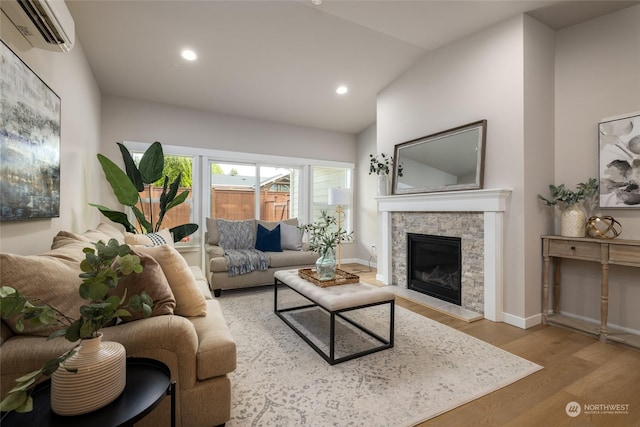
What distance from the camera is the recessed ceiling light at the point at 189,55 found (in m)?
3.41

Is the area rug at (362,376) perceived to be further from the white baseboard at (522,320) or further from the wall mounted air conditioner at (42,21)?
the wall mounted air conditioner at (42,21)

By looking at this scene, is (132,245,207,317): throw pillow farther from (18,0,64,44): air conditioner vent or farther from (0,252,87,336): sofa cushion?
(18,0,64,44): air conditioner vent

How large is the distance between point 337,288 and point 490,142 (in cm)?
222

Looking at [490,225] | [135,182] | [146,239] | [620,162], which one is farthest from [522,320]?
[135,182]

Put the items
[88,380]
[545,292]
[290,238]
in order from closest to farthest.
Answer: [88,380], [545,292], [290,238]

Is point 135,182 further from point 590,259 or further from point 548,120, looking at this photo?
point 590,259

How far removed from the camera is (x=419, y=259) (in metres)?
3.99

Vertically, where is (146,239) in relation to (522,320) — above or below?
above

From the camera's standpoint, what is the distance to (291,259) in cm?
418

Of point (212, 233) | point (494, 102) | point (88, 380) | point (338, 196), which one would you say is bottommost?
point (88, 380)

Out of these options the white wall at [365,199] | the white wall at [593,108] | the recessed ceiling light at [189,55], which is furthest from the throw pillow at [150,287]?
the white wall at [365,199]

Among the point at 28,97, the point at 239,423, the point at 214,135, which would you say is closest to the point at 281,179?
the point at 214,135

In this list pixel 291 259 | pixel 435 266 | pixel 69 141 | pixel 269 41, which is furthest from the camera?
pixel 291 259

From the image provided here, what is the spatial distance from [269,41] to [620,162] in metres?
3.64
